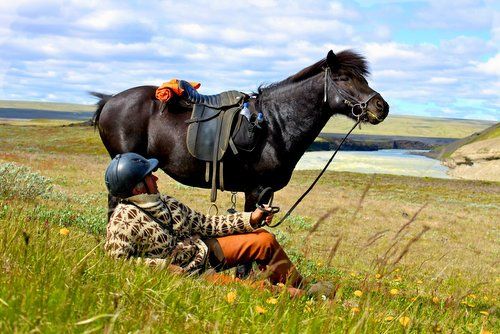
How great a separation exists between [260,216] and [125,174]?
4.96ft

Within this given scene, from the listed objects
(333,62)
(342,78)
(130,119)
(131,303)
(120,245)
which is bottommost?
(120,245)

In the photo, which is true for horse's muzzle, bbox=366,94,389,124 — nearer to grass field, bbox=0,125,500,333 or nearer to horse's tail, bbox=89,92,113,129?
grass field, bbox=0,125,500,333

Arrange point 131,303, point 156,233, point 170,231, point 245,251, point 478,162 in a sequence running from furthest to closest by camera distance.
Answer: point 478,162 < point 245,251 < point 170,231 < point 156,233 < point 131,303

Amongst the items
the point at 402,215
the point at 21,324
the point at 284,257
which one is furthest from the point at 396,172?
the point at 21,324

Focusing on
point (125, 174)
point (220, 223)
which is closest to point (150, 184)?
point (125, 174)

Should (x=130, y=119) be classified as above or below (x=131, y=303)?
above

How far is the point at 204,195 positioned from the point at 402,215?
23.8 feet

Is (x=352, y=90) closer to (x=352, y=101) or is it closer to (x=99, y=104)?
(x=352, y=101)

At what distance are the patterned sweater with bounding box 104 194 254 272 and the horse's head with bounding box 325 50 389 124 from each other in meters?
3.25

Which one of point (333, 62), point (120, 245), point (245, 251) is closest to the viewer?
point (120, 245)

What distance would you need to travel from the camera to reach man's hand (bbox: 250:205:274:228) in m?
6.11

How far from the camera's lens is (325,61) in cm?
854

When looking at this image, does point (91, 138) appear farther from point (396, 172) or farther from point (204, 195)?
point (204, 195)

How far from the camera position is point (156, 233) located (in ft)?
17.9
